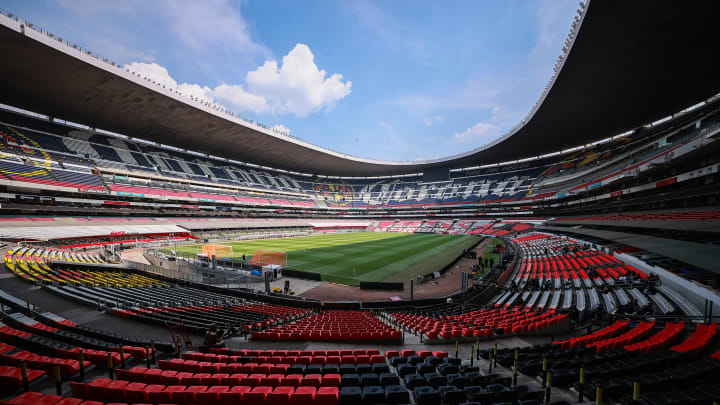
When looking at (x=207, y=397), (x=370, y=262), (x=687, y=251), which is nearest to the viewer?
(x=207, y=397)

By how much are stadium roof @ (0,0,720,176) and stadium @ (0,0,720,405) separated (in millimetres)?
204

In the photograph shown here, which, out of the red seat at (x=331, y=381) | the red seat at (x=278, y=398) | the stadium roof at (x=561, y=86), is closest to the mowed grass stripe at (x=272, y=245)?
the stadium roof at (x=561, y=86)

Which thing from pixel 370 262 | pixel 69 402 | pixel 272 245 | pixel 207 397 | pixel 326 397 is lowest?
pixel 370 262

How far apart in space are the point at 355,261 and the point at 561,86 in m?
25.2

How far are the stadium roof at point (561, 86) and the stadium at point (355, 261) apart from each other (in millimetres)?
204

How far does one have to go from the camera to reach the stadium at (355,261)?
174 inches

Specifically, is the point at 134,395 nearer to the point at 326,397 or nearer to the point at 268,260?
the point at 326,397

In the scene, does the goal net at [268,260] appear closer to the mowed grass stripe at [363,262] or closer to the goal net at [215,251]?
the mowed grass stripe at [363,262]

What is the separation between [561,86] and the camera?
2425cm

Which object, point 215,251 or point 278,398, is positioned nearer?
point 278,398

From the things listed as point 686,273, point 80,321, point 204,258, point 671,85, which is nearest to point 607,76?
point 671,85

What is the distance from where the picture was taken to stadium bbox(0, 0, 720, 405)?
4.42 m

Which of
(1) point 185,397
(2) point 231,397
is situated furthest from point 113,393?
(2) point 231,397

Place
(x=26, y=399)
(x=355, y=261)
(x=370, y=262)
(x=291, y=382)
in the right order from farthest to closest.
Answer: (x=355, y=261)
(x=370, y=262)
(x=291, y=382)
(x=26, y=399)
